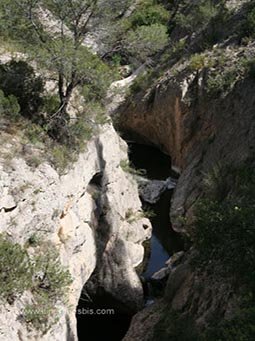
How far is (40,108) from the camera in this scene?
47.0 ft

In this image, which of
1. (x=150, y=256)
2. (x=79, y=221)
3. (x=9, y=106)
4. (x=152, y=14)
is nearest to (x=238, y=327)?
(x=79, y=221)

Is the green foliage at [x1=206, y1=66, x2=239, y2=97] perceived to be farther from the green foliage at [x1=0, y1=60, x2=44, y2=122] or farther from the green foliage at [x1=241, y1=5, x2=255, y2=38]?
the green foliage at [x1=0, y1=60, x2=44, y2=122]

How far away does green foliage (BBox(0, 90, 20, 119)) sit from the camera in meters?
12.8

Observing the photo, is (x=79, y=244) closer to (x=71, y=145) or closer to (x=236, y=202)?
(x=71, y=145)

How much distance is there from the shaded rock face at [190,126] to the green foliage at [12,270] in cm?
985

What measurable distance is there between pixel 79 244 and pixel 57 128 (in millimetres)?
3498

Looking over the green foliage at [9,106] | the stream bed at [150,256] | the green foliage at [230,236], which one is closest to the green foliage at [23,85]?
the green foliage at [9,106]

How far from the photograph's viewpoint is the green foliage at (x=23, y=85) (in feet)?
45.8

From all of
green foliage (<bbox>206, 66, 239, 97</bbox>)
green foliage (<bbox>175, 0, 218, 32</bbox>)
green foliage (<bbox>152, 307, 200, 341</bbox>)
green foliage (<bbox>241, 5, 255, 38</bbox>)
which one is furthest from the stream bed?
green foliage (<bbox>175, 0, 218, 32</bbox>)

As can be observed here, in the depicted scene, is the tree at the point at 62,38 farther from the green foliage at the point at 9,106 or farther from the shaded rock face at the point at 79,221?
the shaded rock face at the point at 79,221

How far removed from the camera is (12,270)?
10086 mm

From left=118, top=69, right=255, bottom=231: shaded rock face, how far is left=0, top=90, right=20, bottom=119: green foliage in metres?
8.54

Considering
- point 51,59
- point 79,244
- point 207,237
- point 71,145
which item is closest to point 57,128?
point 71,145

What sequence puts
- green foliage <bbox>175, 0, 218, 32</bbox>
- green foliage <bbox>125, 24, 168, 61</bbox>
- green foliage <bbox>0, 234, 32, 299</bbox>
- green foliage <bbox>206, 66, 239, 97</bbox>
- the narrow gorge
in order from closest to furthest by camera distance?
green foliage <bbox>0, 234, 32, 299</bbox> → the narrow gorge → green foliage <bbox>125, 24, 168, 61</bbox> → green foliage <bbox>206, 66, 239, 97</bbox> → green foliage <bbox>175, 0, 218, 32</bbox>
